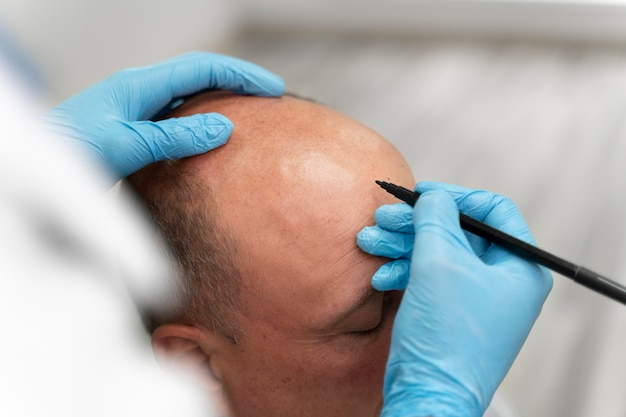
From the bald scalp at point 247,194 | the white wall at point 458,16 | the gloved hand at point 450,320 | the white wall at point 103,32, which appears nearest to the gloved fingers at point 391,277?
the gloved hand at point 450,320

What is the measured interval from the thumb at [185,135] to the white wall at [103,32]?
70 centimetres

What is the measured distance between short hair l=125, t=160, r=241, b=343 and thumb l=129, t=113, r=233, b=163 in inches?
1.6

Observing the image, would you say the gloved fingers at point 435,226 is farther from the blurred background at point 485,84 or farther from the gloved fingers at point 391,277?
the blurred background at point 485,84

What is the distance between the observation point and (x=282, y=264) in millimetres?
1150

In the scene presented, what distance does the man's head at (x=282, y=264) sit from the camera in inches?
45.4

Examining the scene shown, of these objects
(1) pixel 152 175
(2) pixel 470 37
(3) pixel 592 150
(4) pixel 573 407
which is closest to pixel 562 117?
(3) pixel 592 150

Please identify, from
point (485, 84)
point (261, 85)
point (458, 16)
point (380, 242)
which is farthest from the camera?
point (458, 16)

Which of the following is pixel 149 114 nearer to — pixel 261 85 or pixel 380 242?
pixel 261 85

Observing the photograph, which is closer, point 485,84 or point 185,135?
point 185,135

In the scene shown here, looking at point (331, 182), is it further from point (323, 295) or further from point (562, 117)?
point (562, 117)

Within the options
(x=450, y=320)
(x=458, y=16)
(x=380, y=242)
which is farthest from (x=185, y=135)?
(x=458, y=16)

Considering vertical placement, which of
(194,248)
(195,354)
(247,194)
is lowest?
(195,354)

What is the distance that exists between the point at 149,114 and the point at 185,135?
0.96ft

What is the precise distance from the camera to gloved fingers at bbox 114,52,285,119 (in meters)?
1.42
